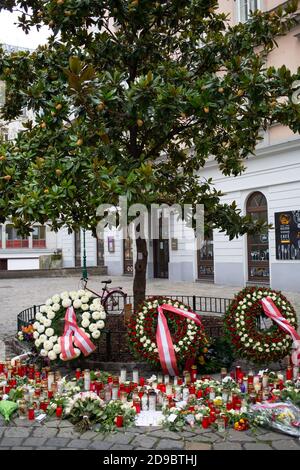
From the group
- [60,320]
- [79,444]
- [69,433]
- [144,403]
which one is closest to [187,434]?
[144,403]

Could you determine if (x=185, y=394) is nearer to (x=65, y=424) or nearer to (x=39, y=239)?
(x=65, y=424)

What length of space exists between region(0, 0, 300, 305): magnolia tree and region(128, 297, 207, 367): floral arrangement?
1.63 metres

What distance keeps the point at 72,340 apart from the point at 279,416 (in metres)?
2.88

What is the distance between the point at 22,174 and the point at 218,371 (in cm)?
389

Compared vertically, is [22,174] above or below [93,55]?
below

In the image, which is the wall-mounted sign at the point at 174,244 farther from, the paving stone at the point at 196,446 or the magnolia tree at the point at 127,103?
the paving stone at the point at 196,446

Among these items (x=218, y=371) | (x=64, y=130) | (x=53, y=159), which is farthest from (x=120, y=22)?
(x=218, y=371)

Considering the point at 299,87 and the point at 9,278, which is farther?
the point at 9,278

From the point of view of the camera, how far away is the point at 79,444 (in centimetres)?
449

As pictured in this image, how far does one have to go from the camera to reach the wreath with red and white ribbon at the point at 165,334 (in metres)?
6.34

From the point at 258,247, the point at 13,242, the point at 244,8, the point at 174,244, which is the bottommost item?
the point at 258,247

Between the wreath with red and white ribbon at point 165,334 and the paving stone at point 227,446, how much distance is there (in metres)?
1.94
